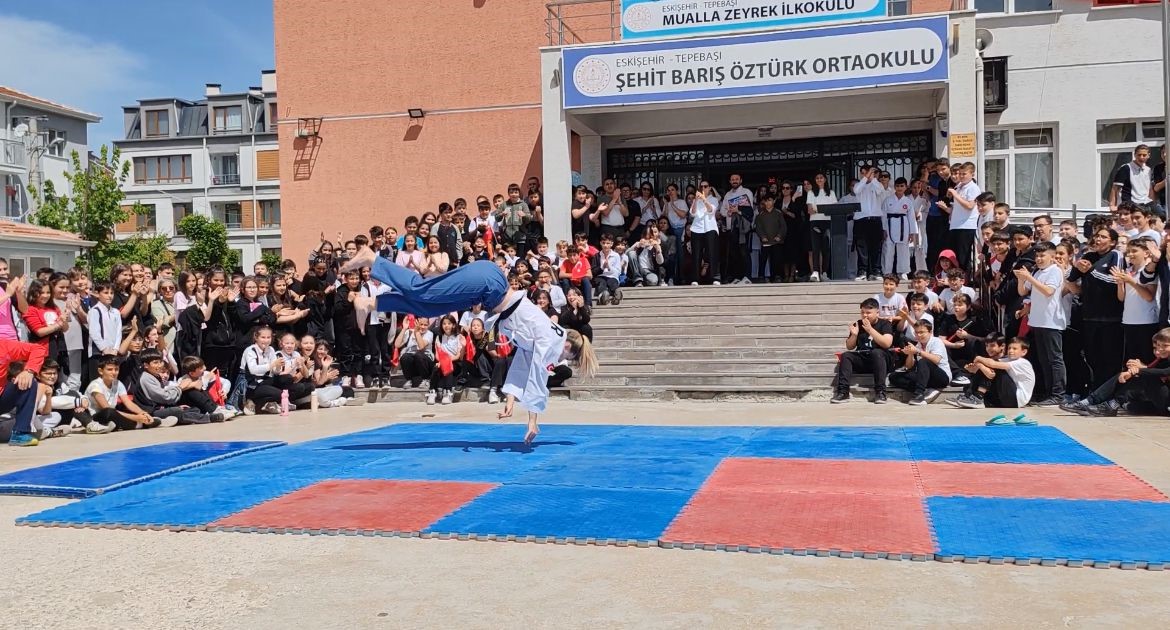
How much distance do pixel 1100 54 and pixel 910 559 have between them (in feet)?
49.4

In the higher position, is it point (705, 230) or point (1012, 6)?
point (1012, 6)

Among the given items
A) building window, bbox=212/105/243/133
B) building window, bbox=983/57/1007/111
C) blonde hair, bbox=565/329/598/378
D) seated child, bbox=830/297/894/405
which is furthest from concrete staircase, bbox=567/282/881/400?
building window, bbox=212/105/243/133

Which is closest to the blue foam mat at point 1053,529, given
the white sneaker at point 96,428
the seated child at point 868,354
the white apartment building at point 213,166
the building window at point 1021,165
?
the seated child at point 868,354

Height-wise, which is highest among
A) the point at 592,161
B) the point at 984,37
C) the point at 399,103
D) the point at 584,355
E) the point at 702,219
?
the point at 984,37

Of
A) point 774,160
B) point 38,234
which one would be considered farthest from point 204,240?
point 774,160

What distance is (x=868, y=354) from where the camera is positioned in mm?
11922

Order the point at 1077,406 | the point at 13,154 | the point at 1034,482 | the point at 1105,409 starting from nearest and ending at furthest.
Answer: the point at 1034,482
the point at 1105,409
the point at 1077,406
the point at 13,154

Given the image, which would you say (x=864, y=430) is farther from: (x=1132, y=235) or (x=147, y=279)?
(x=147, y=279)

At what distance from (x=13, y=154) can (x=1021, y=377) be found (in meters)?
44.7

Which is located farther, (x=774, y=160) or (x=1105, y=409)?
(x=774, y=160)

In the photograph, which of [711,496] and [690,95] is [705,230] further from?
[711,496]

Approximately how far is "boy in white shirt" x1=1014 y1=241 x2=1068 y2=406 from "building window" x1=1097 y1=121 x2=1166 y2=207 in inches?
300

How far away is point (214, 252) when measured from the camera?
51.3 meters

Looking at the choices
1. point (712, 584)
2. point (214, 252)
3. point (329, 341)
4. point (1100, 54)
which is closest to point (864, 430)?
point (712, 584)
